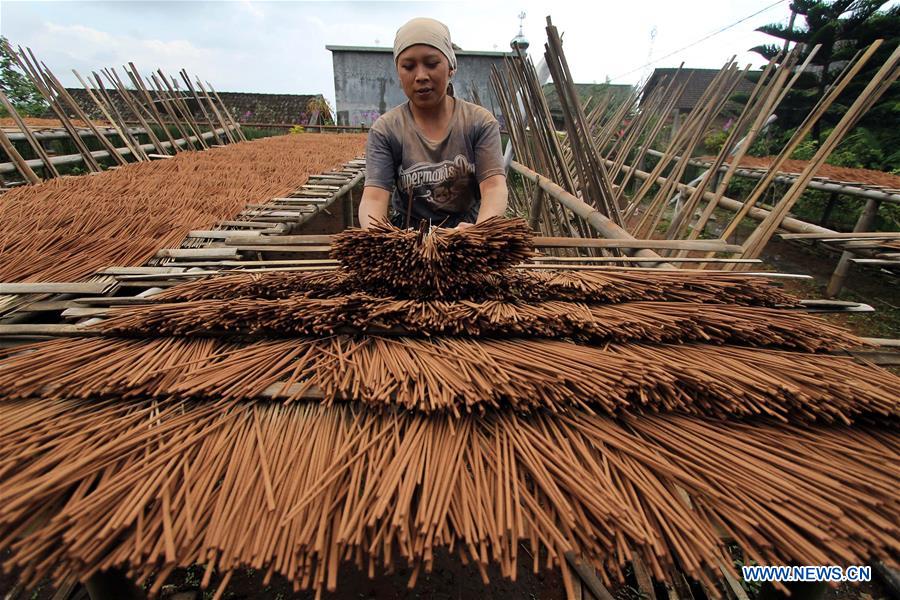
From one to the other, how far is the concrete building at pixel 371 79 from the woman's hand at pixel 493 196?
11768 mm

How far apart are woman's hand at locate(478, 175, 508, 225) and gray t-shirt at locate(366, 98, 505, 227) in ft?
0.12

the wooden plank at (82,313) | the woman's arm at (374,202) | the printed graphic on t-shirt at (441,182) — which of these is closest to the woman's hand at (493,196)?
the printed graphic on t-shirt at (441,182)

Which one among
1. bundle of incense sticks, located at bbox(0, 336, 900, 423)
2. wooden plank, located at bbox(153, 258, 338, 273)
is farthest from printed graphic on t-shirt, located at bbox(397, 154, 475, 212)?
bundle of incense sticks, located at bbox(0, 336, 900, 423)

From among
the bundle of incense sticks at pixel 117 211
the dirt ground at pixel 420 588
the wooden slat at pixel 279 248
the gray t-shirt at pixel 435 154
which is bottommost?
the dirt ground at pixel 420 588

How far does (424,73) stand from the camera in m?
1.52

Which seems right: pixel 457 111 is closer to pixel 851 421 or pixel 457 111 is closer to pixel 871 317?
pixel 851 421

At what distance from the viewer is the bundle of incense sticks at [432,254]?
99cm

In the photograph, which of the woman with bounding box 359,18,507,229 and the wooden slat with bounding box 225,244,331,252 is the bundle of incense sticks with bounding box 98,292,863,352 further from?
the woman with bounding box 359,18,507,229

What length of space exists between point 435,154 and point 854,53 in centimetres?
952

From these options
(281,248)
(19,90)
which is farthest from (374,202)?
(19,90)

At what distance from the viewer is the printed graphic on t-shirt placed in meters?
1.82

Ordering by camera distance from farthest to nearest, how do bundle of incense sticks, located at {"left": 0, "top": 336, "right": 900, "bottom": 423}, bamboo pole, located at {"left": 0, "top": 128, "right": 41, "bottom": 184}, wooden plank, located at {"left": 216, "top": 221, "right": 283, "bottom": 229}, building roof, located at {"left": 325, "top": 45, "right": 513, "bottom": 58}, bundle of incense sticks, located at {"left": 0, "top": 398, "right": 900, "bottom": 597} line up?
1. building roof, located at {"left": 325, "top": 45, "right": 513, "bottom": 58}
2. bamboo pole, located at {"left": 0, "top": 128, "right": 41, "bottom": 184}
3. wooden plank, located at {"left": 216, "top": 221, "right": 283, "bottom": 229}
4. bundle of incense sticks, located at {"left": 0, "top": 336, "right": 900, "bottom": 423}
5. bundle of incense sticks, located at {"left": 0, "top": 398, "right": 900, "bottom": 597}

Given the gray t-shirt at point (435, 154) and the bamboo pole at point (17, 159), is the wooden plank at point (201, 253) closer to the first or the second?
the gray t-shirt at point (435, 154)

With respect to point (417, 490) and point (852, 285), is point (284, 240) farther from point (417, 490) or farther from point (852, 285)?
point (852, 285)
